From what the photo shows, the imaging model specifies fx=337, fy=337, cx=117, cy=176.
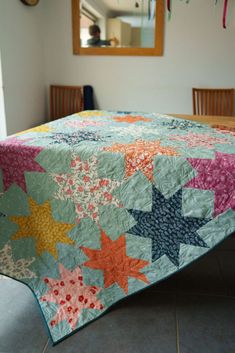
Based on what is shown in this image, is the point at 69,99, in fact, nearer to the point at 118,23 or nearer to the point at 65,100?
the point at 65,100

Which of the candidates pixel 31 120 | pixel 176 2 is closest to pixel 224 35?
pixel 176 2

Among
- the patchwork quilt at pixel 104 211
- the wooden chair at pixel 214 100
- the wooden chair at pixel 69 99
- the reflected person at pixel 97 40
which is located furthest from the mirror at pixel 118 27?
the patchwork quilt at pixel 104 211

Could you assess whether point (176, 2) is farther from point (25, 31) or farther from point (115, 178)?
point (115, 178)

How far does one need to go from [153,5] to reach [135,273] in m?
2.85

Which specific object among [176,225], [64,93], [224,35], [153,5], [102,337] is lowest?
[102,337]

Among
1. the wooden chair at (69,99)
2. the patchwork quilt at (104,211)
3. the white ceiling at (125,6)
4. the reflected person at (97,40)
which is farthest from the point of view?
the wooden chair at (69,99)

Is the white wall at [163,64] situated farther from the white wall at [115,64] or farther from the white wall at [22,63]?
the white wall at [22,63]

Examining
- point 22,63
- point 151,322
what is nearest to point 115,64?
point 22,63

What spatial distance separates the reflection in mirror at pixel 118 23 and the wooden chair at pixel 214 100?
2.27 feet

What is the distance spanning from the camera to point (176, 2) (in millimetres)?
3250

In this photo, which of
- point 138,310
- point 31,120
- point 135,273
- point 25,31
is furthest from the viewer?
point 31,120

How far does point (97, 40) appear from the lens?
347 cm

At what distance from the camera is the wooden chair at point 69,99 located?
361cm

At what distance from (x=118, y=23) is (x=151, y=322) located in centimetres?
290
